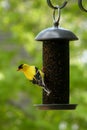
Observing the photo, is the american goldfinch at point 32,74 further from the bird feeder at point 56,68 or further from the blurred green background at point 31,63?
the blurred green background at point 31,63

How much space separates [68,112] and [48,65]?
4.40 meters

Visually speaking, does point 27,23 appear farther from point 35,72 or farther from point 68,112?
point 35,72

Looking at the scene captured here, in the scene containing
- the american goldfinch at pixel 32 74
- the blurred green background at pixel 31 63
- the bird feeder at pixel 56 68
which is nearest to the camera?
the american goldfinch at pixel 32 74

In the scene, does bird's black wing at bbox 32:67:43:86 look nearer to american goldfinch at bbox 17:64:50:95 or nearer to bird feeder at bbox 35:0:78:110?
american goldfinch at bbox 17:64:50:95

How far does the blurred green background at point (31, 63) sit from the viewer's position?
8953 millimetres

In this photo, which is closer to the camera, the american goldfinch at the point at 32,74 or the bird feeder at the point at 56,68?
the american goldfinch at the point at 32,74

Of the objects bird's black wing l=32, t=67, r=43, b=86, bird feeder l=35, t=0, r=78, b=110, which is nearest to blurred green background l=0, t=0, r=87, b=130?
bird feeder l=35, t=0, r=78, b=110

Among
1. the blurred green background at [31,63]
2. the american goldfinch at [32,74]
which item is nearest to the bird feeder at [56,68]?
the american goldfinch at [32,74]

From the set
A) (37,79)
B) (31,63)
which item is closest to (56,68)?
(37,79)

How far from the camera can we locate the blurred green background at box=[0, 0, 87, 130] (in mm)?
8953

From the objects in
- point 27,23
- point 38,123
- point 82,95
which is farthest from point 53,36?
point 27,23

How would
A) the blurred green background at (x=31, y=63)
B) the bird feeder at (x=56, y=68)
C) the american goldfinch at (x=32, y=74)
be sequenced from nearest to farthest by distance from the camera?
the american goldfinch at (x=32, y=74), the bird feeder at (x=56, y=68), the blurred green background at (x=31, y=63)

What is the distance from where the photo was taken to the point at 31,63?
9.29 meters

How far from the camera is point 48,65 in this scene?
17.7 feet
